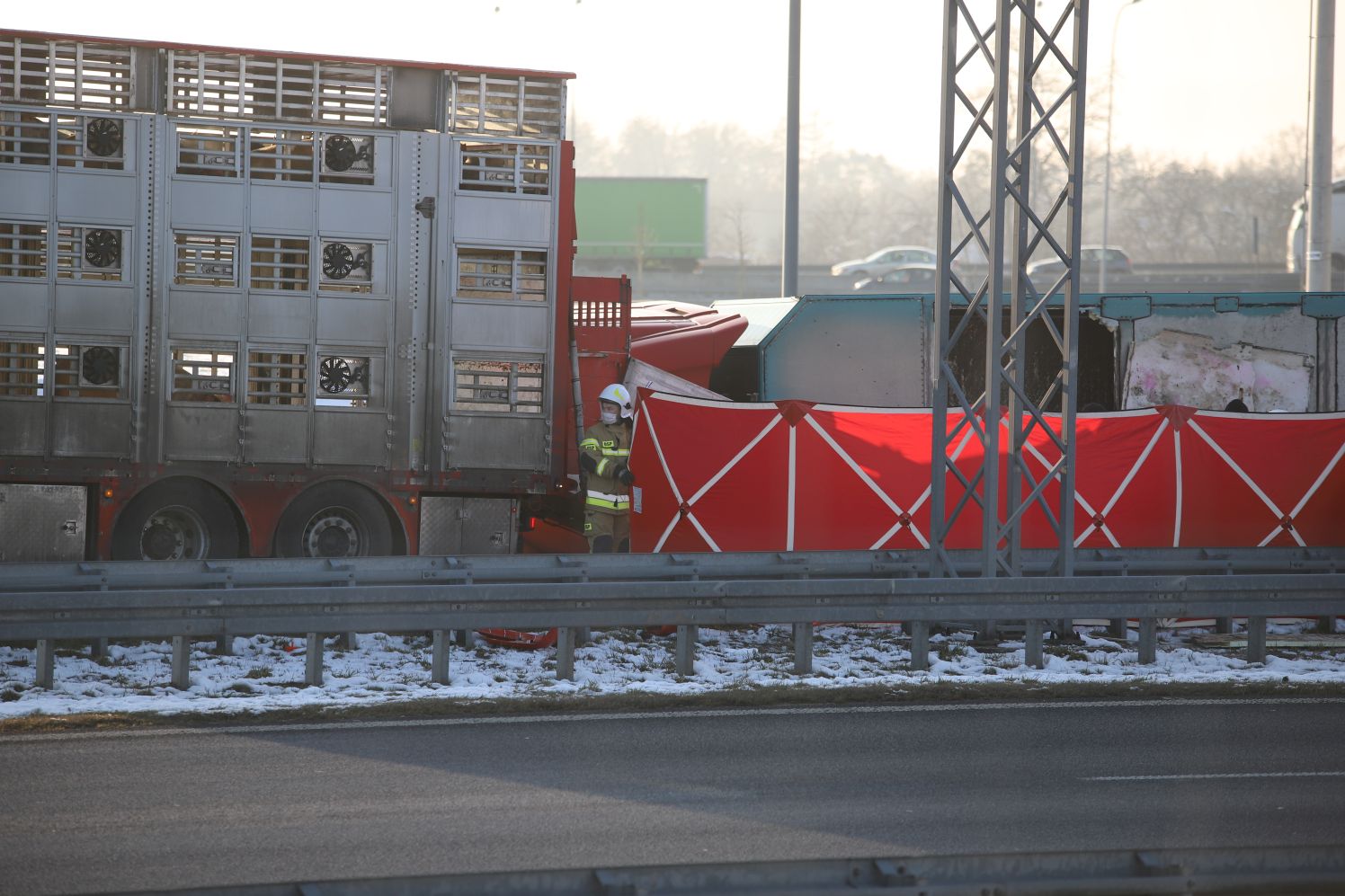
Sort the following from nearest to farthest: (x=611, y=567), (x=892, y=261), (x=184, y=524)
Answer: (x=611, y=567) → (x=184, y=524) → (x=892, y=261)

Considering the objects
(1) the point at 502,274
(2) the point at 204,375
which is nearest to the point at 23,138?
(2) the point at 204,375

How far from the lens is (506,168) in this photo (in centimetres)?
1375

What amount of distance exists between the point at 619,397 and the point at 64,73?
5.79 meters

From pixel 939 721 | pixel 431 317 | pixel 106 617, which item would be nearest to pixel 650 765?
pixel 939 721

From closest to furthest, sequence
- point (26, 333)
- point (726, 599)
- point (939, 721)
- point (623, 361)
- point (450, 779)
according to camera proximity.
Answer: point (450, 779), point (939, 721), point (726, 599), point (26, 333), point (623, 361)

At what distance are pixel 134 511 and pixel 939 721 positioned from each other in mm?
7842

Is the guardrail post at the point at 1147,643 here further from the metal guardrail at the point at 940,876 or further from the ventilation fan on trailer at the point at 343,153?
the ventilation fan on trailer at the point at 343,153

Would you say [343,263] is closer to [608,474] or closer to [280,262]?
[280,262]

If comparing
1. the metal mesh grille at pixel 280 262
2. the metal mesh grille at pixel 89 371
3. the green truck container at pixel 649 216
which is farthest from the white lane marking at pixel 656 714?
the green truck container at pixel 649 216

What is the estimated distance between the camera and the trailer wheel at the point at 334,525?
1367 cm

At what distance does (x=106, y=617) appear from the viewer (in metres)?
9.61

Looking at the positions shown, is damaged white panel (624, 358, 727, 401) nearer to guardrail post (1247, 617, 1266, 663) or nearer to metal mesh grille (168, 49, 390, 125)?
metal mesh grille (168, 49, 390, 125)

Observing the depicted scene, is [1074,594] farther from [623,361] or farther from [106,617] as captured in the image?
[106,617]

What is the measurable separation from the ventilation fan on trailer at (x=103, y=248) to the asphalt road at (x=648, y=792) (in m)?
5.98
